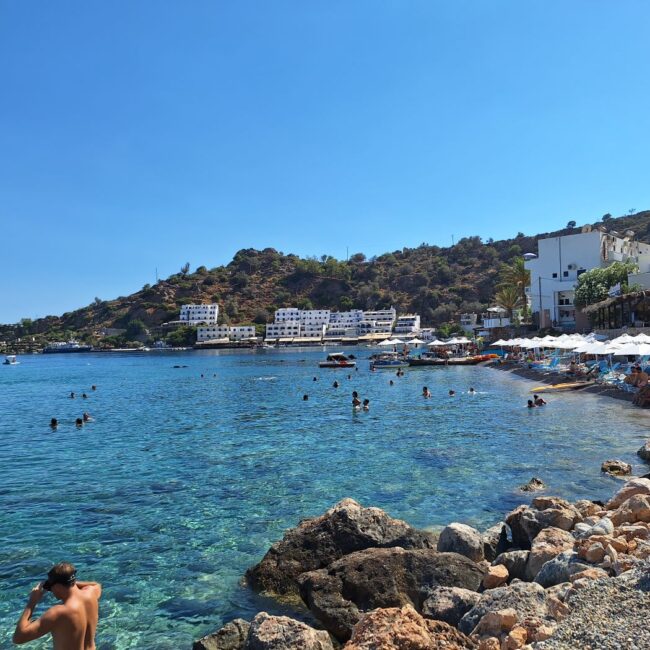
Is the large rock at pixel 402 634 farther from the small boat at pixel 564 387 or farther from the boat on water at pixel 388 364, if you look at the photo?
the boat on water at pixel 388 364

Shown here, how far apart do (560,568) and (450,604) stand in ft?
4.55

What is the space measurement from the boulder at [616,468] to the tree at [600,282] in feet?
138

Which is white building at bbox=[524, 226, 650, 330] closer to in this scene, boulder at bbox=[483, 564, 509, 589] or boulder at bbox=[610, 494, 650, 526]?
boulder at bbox=[610, 494, 650, 526]

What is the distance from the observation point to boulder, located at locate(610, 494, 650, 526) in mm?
8602

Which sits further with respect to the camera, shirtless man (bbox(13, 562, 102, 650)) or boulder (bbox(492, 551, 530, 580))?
boulder (bbox(492, 551, 530, 580))

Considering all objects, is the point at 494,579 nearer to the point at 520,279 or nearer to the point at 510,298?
the point at 510,298

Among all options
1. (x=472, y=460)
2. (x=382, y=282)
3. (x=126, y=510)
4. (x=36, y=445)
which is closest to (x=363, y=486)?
(x=472, y=460)

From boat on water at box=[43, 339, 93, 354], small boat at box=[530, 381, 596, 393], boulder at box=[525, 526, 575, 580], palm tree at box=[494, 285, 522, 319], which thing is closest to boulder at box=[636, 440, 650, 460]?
boulder at box=[525, 526, 575, 580]

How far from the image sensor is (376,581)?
7.49m

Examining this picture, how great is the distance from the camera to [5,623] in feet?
25.1

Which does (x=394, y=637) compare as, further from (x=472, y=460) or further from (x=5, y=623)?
(x=472, y=460)

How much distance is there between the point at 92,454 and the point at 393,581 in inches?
577

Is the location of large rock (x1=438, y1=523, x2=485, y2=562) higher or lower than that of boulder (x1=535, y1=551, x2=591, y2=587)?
lower

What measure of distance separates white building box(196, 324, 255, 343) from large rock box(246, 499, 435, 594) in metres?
147
